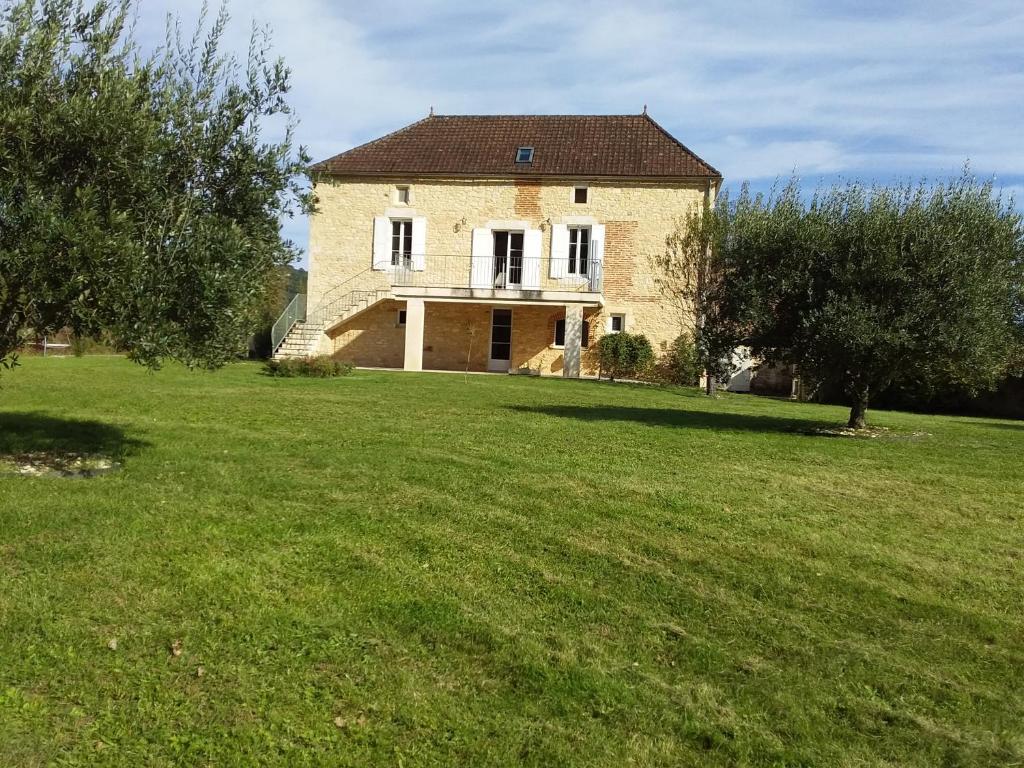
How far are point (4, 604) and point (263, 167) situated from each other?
13.8ft

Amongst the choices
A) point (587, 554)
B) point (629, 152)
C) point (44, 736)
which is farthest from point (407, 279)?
point (44, 736)

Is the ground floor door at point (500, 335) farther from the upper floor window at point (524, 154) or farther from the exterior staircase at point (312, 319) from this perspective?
the upper floor window at point (524, 154)

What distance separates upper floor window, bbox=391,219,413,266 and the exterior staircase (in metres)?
1.28

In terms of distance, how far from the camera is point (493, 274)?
25.7 meters

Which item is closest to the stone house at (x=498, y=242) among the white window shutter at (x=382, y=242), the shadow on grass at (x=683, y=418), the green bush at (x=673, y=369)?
the white window shutter at (x=382, y=242)

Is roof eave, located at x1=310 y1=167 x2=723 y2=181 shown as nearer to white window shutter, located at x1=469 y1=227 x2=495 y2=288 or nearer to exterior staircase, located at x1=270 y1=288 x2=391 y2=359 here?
white window shutter, located at x1=469 y1=227 x2=495 y2=288

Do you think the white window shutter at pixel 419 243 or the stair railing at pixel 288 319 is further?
the white window shutter at pixel 419 243

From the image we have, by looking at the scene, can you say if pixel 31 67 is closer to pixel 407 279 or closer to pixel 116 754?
pixel 116 754

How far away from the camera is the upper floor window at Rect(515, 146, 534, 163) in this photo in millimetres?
25812

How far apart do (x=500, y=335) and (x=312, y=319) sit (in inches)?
236

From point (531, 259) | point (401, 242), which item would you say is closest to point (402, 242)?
point (401, 242)

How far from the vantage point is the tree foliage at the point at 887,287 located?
10.6m

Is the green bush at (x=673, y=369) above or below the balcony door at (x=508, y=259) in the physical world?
below

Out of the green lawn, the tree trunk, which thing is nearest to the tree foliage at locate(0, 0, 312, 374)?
the green lawn
